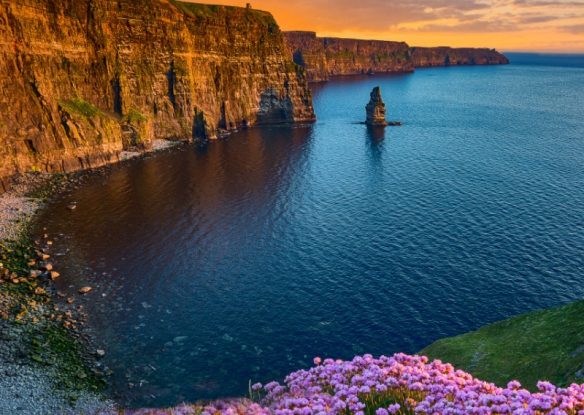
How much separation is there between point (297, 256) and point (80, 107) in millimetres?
66831

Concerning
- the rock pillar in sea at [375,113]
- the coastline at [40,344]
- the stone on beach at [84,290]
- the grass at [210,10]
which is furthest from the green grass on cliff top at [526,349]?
the rock pillar in sea at [375,113]

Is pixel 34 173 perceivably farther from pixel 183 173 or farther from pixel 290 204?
pixel 290 204

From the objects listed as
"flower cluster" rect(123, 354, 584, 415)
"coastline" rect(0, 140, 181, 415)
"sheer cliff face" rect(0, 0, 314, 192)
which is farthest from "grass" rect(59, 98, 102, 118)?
"flower cluster" rect(123, 354, 584, 415)

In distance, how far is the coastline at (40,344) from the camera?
117 feet

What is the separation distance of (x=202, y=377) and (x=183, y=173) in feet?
220

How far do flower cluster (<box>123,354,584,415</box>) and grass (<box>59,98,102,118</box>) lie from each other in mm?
93824

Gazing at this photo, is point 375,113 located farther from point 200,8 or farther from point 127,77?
point 127,77

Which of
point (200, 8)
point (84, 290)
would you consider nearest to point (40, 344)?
point (84, 290)

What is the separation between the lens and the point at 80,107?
325 ft

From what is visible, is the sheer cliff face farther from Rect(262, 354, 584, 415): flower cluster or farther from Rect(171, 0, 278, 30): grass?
Rect(262, 354, 584, 415): flower cluster

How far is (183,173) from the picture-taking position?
100875mm

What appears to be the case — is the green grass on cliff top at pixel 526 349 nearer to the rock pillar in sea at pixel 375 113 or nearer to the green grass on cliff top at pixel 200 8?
the green grass on cliff top at pixel 200 8

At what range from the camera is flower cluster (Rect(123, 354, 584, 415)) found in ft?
44.2

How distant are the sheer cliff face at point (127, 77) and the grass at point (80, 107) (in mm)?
281
